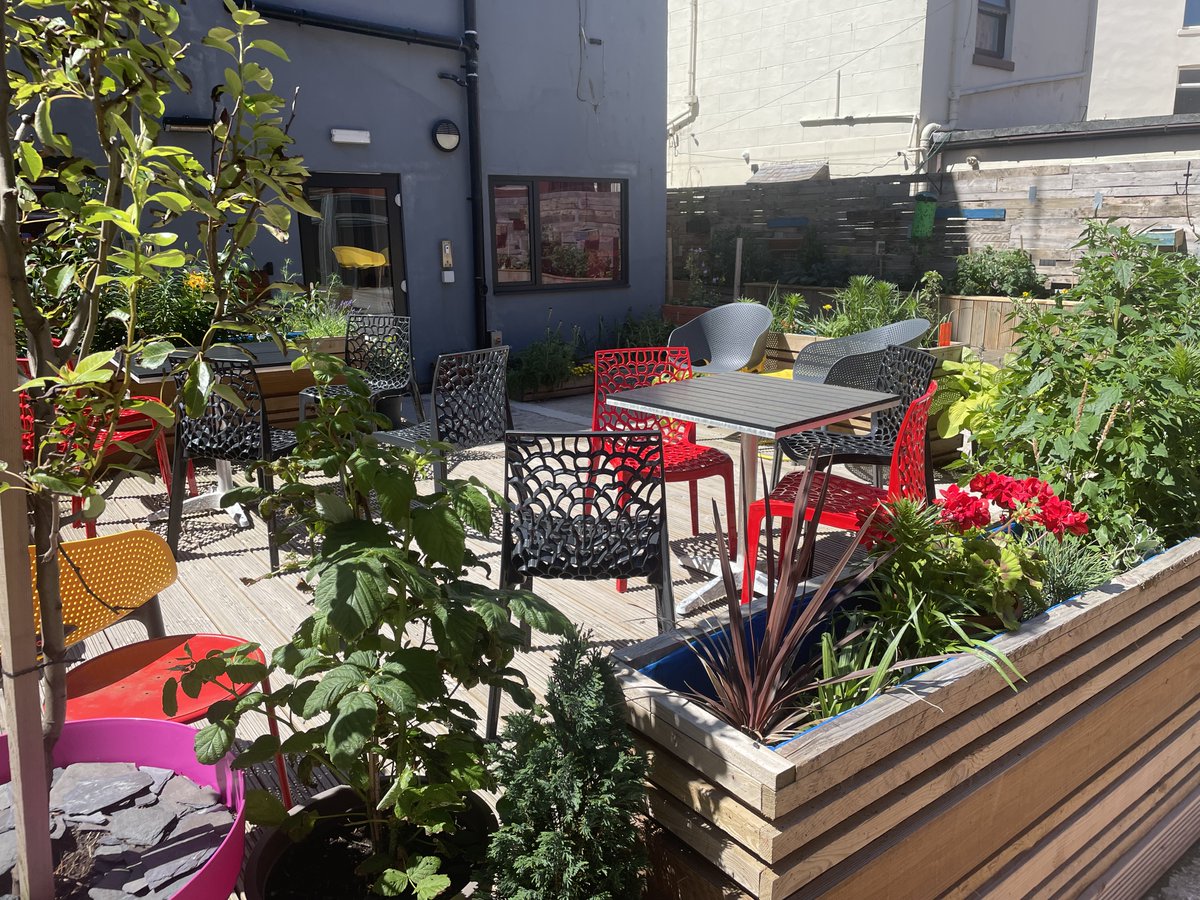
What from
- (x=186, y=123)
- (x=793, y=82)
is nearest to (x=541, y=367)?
(x=186, y=123)

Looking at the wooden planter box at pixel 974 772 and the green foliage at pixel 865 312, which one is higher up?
the green foliage at pixel 865 312

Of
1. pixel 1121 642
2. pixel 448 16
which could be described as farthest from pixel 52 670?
pixel 448 16

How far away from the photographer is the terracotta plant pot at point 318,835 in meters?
1.44

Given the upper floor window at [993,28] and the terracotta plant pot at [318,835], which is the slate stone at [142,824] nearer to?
the terracotta plant pot at [318,835]

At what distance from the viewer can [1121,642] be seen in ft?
6.85

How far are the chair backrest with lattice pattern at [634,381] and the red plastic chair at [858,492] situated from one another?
77 centimetres

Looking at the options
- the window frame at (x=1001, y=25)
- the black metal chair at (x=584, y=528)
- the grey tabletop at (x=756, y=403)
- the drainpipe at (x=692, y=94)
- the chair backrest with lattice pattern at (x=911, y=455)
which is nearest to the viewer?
the black metal chair at (x=584, y=528)

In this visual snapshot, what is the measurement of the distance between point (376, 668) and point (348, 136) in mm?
7058

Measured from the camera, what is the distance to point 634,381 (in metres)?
4.60

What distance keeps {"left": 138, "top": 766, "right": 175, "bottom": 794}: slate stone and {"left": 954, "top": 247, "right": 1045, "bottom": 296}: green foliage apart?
28.3 ft

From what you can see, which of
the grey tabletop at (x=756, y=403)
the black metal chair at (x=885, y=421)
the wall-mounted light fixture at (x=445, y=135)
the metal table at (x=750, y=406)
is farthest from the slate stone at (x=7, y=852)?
the wall-mounted light fixture at (x=445, y=135)

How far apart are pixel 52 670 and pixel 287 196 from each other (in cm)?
82

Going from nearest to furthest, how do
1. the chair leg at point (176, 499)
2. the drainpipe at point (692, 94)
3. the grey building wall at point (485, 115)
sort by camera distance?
the chair leg at point (176, 499) → the grey building wall at point (485, 115) → the drainpipe at point (692, 94)

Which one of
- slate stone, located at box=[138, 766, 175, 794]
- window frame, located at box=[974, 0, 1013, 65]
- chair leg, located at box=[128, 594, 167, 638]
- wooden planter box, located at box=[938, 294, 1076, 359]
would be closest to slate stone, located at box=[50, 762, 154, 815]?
slate stone, located at box=[138, 766, 175, 794]
